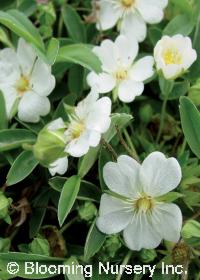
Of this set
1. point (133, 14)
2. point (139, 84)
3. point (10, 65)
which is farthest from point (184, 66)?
point (10, 65)

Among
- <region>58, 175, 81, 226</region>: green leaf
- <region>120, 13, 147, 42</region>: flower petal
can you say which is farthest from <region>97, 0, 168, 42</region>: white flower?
<region>58, 175, 81, 226</region>: green leaf

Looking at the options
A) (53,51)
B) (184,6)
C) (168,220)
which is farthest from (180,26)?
(168,220)

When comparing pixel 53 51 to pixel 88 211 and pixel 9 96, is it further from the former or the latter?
pixel 88 211

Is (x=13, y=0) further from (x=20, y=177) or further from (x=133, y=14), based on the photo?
(x=20, y=177)

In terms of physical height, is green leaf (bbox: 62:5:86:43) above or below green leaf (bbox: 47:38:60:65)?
below

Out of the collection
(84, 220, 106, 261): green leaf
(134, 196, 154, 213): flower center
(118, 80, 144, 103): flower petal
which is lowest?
(84, 220, 106, 261): green leaf

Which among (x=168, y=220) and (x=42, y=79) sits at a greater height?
(x=42, y=79)

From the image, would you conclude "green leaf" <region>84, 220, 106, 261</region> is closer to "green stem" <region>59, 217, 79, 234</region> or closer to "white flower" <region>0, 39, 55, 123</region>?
"green stem" <region>59, 217, 79, 234</region>

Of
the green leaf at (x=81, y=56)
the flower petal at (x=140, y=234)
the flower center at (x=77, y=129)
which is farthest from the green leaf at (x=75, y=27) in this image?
the flower petal at (x=140, y=234)
